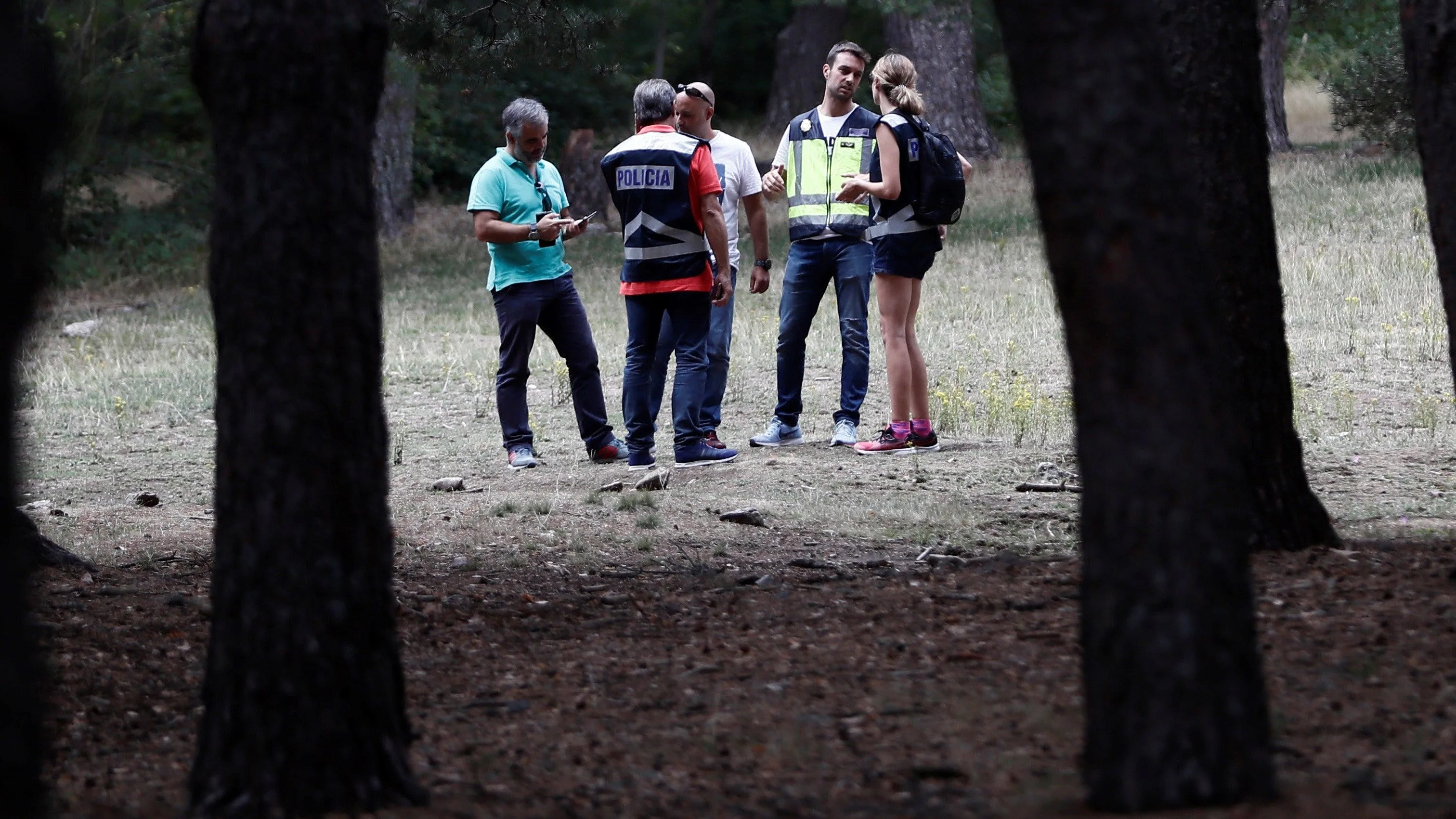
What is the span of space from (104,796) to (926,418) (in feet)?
18.5

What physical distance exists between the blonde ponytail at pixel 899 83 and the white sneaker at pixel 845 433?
1744 mm

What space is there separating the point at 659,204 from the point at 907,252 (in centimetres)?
131

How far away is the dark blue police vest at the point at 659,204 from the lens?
7.83m

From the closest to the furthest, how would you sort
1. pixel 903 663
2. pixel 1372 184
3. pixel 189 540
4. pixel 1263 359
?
pixel 903 663, pixel 1263 359, pixel 189 540, pixel 1372 184

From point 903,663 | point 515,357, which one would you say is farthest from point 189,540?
point 903,663

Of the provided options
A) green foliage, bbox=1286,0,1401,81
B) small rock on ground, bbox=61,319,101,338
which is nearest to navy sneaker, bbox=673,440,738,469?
small rock on ground, bbox=61,319,101,338

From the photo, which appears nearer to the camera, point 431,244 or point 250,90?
point 250,90

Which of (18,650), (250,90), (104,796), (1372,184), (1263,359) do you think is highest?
(1372,184)

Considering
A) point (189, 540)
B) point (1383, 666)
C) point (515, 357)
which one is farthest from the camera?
point (515, 357)

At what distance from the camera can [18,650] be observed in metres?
2.48

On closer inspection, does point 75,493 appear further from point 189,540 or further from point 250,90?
point 250,90

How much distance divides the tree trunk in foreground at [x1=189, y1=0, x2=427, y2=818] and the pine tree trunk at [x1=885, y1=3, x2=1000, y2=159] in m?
21.2

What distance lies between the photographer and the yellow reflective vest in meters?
8.34

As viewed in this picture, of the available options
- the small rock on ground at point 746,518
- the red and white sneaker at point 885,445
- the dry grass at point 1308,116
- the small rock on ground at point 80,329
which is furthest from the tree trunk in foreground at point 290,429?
the dry grass at point 1308,116
